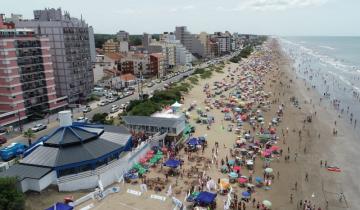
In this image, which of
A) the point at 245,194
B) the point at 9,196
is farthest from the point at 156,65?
the point at 9,196

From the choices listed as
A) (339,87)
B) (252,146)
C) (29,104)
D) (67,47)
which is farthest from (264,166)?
(339,87)

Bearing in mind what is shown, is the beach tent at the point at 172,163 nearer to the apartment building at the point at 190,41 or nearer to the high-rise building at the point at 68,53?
the high-rise building at the point at 68,53

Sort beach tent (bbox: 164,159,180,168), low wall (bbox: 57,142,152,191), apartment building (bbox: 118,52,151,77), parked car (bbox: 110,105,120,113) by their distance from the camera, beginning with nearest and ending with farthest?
low wall (bbox: 57,142,152,191), beach tent (bbox: 164,159,180,168), parked car (bbox: 110,105,120,113), apartment building (bbox: 118,52,151,77)

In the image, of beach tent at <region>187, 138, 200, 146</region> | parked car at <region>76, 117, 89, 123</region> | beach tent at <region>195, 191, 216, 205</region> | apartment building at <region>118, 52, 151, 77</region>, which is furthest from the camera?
apartment building at <region>118, 52, 151, 77</region>

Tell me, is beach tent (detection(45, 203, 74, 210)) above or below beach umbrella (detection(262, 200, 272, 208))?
above

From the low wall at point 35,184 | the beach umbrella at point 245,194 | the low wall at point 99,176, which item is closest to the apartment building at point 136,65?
the low wall at point 99,176

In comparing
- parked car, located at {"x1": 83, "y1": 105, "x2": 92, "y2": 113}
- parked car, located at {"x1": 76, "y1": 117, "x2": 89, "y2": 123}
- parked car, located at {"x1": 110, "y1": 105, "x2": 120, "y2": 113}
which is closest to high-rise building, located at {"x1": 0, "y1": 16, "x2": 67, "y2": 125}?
parked car, located at {"x1": 83, "y1": 105, "x2": 92, "y2": 113}

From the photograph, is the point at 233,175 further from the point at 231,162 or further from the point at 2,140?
the point at 2,140

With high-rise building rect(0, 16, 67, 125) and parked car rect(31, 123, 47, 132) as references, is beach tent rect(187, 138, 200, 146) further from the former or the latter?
high-rise building rect(0, 16, 67, 125)
